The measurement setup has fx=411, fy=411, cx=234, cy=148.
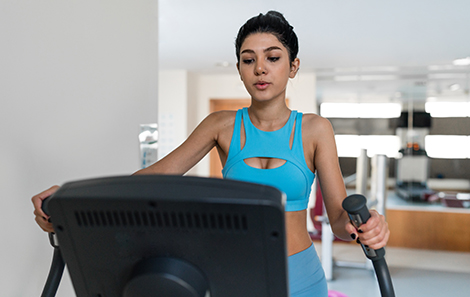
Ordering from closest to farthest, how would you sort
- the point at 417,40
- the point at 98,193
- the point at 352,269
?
the point at 98,193
the point at 417,40
the point at 352,269

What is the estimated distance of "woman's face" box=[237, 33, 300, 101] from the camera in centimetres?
94

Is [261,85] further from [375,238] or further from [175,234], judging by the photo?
[175,234]

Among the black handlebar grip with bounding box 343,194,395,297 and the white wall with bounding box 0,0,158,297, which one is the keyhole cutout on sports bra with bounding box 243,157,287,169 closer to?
the black handlebar grip with bounding box 343,194,395,297

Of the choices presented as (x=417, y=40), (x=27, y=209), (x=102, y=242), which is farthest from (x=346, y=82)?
(x=102, y=242)

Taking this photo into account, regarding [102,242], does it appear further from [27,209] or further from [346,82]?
[346,82]

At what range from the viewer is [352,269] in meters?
4.45

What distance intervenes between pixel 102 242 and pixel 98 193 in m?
0.06

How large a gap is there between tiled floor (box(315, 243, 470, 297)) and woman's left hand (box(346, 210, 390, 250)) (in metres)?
3.36

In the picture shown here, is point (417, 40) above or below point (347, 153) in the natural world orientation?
above

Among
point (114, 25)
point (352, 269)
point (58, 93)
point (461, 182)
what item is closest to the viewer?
point (58, 93)

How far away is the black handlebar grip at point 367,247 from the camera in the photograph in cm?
56

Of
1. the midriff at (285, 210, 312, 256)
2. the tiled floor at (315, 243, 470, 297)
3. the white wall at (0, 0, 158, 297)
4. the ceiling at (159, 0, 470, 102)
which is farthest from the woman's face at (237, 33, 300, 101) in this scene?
the tiled floor at (315, 243, 470, 297)

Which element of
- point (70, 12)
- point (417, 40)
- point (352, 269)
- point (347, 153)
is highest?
point (417, 40)

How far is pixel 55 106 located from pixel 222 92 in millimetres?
5347
